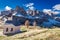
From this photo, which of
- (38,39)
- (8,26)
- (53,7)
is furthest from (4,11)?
(38,39)

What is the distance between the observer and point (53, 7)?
43.4 m

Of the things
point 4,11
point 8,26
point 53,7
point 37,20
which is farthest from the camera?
point 4,11

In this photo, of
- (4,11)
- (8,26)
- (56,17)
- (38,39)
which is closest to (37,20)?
(56,17)

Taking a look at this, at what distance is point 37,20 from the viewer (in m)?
46.4

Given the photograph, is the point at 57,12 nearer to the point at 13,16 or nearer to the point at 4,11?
the point at 13,16

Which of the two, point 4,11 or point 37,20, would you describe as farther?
point 4,11

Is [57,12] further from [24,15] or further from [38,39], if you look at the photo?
[38,39]

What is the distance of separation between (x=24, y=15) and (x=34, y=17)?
3.02m

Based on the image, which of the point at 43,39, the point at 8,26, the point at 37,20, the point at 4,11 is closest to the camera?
the point at 43,39

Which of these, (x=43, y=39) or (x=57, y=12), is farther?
(x=57, y=12)

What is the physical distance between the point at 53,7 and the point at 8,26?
55.7 feet

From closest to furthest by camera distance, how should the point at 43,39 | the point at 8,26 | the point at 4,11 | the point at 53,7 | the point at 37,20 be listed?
the point at 43,39 < the point at 8,26 < the point at 53,7 < the point at 37,20 < the point at 4,11

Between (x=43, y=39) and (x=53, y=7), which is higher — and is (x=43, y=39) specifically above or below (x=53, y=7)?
below

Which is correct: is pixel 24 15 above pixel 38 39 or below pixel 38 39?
above
